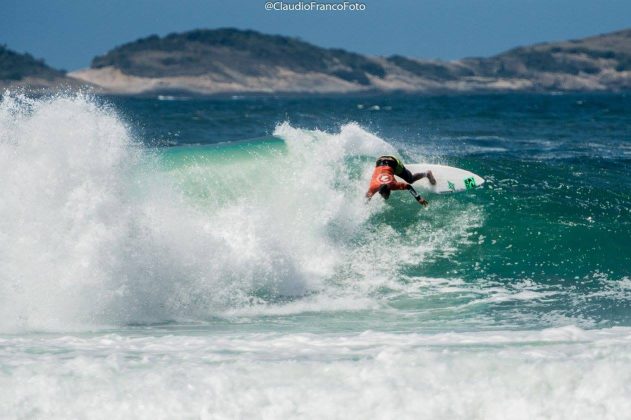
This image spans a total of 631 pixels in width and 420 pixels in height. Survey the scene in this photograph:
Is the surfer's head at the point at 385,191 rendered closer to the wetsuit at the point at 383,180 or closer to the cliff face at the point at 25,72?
the wetsuit at the point at 383,180

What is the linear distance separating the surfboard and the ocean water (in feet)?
0.88

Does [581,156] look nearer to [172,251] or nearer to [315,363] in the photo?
[172,251]

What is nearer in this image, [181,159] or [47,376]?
[47,376]

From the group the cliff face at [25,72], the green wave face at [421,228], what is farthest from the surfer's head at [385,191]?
the cliff face at [25,72]

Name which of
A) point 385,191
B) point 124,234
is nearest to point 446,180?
A: point 385,191

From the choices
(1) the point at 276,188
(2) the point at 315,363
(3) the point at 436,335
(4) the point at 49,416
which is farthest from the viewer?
(1) the point at 276,188

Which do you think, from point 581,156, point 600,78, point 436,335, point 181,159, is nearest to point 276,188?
point 181,159

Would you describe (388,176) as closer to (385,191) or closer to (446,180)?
(385,191)

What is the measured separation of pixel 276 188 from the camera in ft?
44.2

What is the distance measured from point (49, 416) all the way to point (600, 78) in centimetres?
19492

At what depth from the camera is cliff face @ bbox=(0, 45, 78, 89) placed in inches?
6201

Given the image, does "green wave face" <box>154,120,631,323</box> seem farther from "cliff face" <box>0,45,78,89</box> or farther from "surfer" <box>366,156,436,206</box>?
"cliff face" <box>0,45,78,89</box>

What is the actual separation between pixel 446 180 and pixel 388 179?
1.61m

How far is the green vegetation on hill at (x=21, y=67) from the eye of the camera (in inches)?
6353
